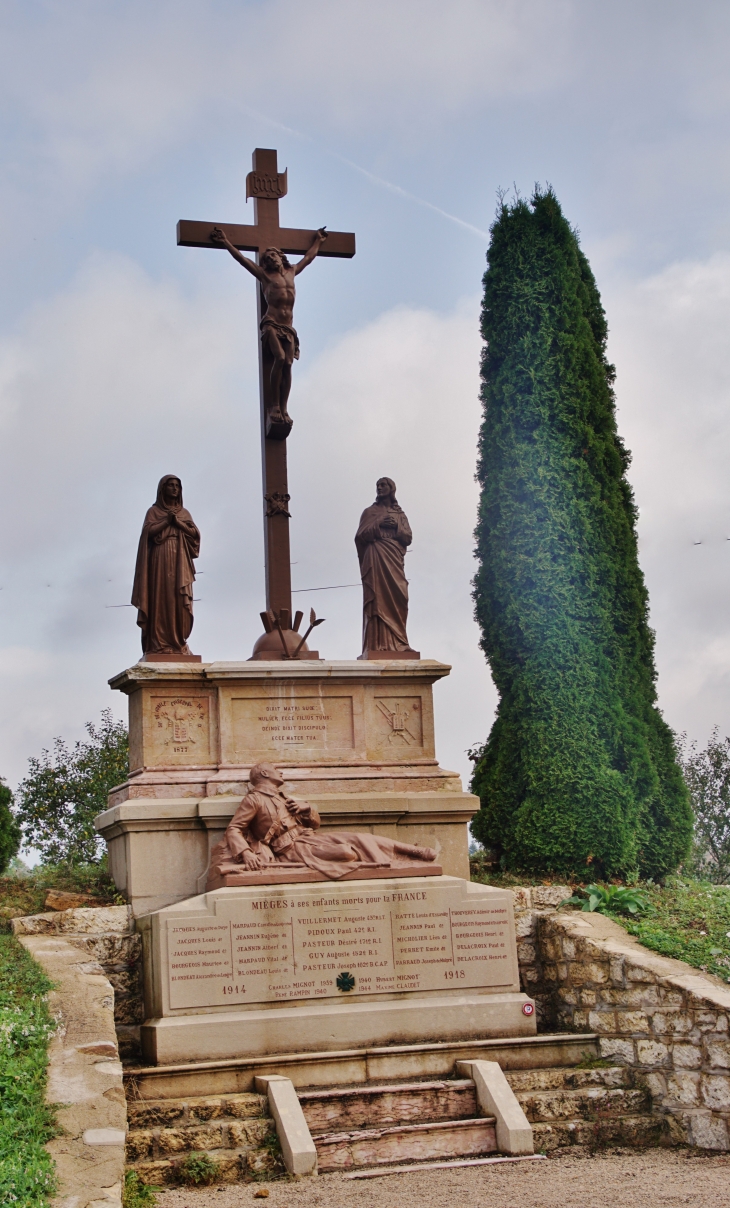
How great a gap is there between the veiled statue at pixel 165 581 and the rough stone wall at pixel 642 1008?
3494 mm

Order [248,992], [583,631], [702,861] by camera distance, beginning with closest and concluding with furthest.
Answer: [248,992] < [583,631] < [702,861]

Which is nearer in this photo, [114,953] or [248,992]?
[248,992]

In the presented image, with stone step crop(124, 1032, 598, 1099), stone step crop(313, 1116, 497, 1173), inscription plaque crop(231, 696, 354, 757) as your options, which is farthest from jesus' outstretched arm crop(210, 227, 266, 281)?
stone step crop(313, 1116, 497, 1173)

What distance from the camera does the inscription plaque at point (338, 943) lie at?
26.9ft

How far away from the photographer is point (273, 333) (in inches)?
432

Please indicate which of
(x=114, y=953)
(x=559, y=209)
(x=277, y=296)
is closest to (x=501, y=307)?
(x=559, y=209)

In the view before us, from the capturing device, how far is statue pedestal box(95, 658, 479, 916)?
31.0 ft

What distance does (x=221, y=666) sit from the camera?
9984 mm

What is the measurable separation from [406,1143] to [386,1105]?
299mm

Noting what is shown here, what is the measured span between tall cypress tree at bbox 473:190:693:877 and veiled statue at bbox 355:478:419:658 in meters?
1.97

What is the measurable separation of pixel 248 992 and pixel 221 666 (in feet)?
8.89

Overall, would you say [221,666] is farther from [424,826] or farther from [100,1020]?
[100,1020]

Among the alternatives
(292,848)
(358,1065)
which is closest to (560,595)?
(292,848)

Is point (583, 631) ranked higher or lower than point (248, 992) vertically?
higher
